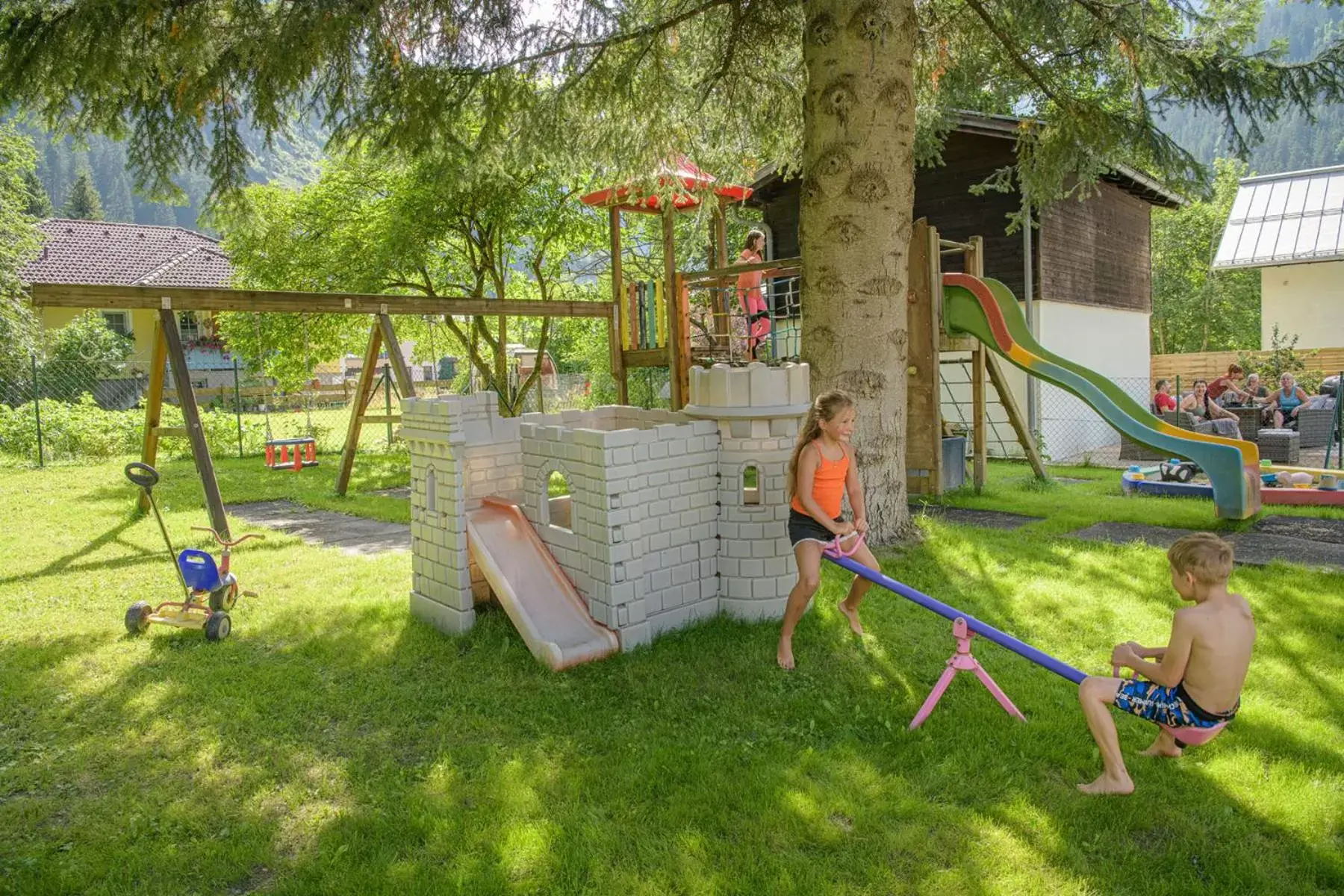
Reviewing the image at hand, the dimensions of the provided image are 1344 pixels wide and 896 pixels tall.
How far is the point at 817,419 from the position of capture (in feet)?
15.9

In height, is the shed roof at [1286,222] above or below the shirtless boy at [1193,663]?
above

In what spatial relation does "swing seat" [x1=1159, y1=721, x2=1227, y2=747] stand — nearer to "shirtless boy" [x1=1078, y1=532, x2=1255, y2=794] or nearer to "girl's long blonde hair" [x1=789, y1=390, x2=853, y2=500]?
"shirtless boy" [x1=1078, y1=532, x2=1255, y2=794]

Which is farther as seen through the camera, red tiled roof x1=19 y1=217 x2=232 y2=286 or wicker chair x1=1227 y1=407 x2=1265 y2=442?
red tiled roof x1=19 y1=217 x2=232 y2=286

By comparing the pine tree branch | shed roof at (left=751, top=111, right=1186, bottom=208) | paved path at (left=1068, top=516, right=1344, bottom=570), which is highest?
shed roof at (left=751, top=111, right=1186, bottom=208)

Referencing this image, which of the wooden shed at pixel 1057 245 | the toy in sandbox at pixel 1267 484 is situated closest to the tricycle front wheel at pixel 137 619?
the toy in sandbox at pixel 1267 484

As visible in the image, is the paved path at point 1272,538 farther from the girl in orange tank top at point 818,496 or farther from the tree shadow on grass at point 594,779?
the girl in orange tank top at point 818,496

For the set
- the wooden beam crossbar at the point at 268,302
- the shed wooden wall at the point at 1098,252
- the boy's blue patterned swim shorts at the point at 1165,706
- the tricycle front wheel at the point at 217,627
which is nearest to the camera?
the boy's blue patterned swim shorts at the point at 1165,706

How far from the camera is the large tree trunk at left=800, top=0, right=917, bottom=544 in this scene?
265 inches

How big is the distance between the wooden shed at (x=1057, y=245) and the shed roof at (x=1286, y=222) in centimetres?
715

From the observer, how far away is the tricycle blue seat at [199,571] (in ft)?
18.9

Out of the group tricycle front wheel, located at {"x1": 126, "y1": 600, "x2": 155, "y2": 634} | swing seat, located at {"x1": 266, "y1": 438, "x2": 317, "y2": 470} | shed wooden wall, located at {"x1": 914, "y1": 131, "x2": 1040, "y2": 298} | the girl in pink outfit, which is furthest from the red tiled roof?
tricycle front wheel, located at {"x1": 126, "y1": 600, "x2": 155, "y2": 634}

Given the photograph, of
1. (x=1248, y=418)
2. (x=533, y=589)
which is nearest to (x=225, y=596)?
(x=533, y=589)

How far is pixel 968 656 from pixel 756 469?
1.88m

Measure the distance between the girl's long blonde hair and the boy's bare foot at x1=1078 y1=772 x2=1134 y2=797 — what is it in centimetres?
205
